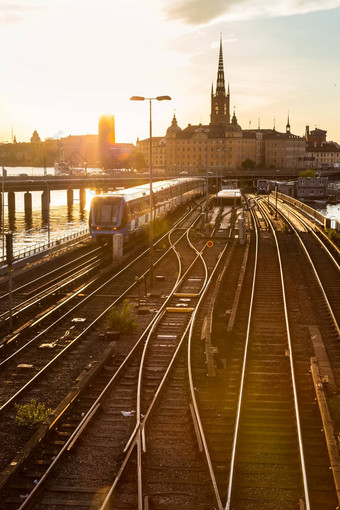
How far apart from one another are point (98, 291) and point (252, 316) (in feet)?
25.0

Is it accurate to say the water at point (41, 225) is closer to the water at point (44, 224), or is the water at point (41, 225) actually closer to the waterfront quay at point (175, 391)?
the water at point (44, 224)

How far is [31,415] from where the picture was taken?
13484mm

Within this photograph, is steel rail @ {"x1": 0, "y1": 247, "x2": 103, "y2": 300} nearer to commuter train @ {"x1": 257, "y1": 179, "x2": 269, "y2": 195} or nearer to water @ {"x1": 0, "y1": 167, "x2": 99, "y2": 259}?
water @ {"x1": 0, "y1": 167, "x2": 99, "y2": 259}

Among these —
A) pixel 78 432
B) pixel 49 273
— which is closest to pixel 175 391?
pixel 78 432

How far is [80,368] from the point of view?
1745 centimetres

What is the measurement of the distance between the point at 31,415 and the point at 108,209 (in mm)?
26212

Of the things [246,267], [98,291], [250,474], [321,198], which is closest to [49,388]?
[250,474]

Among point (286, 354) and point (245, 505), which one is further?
point (286, 354)

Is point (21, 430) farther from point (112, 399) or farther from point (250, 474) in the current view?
point (250, 474)

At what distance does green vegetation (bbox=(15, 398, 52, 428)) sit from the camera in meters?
13.5

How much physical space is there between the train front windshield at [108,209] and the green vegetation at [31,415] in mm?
25775

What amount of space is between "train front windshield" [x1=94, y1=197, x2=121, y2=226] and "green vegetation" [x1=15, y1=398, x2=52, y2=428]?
25.8 meters

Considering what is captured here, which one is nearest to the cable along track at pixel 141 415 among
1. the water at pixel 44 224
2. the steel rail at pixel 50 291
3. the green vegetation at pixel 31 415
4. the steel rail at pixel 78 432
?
the steel rail at pixel 78 432

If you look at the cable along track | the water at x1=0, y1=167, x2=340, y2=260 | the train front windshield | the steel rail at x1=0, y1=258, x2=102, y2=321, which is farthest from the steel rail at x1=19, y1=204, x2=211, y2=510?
the water at x1=0, y1=167, x2=340, y2=260
